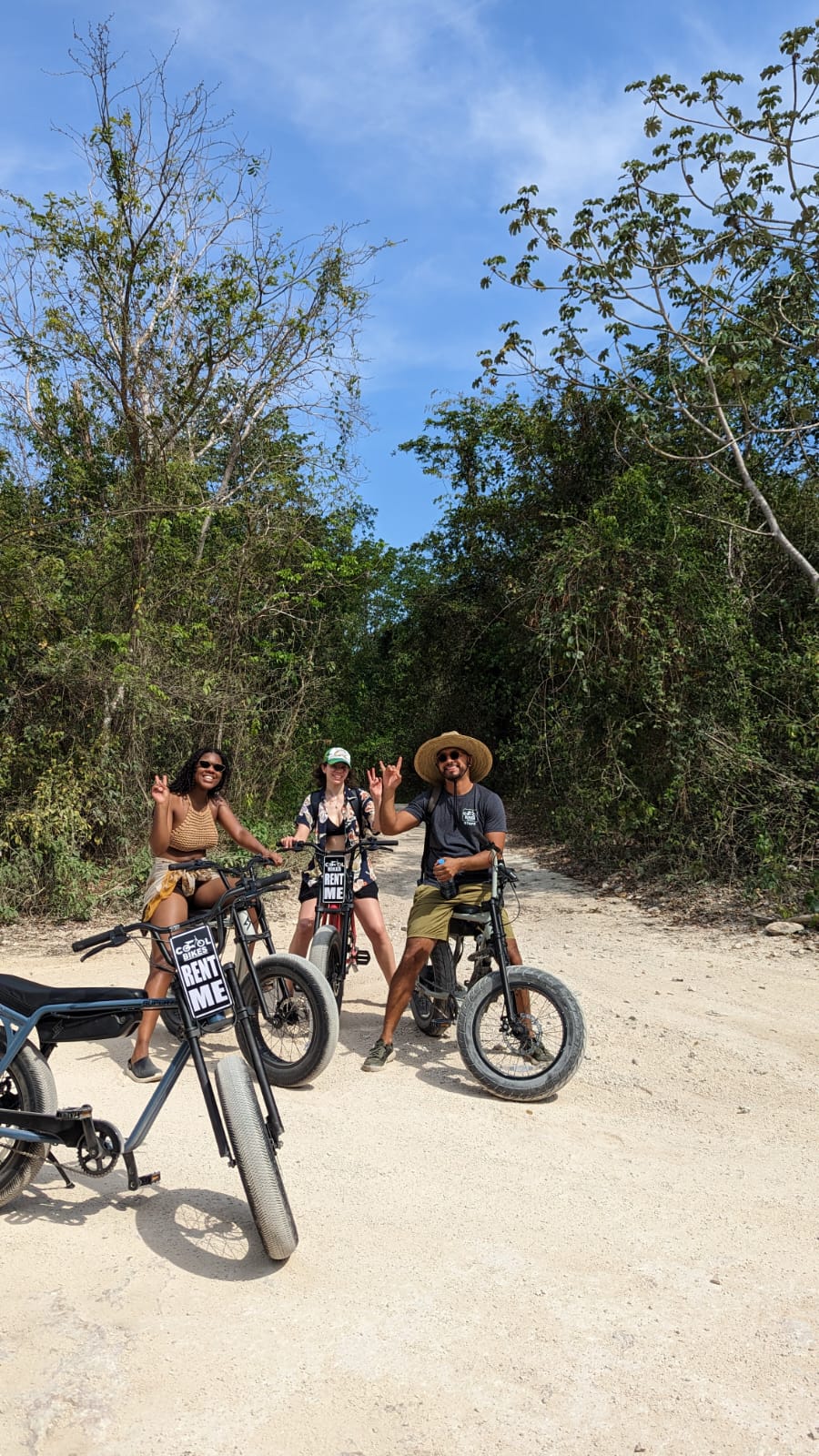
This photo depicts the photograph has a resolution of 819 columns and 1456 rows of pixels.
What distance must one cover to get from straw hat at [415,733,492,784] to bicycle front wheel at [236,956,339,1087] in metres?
1.24

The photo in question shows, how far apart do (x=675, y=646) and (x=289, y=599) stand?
19.4ft

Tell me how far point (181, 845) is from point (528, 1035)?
2.04m

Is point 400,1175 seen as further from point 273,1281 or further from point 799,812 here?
point 799,812

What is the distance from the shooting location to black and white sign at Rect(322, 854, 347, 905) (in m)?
5.57

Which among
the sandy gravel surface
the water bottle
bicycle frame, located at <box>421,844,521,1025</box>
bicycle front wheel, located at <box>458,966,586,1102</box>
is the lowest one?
the sandy gravel surface

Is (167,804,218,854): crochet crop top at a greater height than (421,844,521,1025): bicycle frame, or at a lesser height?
greater

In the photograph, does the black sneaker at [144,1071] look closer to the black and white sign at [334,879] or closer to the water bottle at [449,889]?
the black and white sign at [334,879]

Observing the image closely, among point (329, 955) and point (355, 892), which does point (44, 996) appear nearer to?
point (329, 955)

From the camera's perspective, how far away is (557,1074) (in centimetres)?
451

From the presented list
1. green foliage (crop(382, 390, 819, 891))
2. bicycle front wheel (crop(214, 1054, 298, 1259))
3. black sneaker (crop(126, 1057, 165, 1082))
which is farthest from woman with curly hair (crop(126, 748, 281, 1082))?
green foliage (crop(382, 390, 819, 891))

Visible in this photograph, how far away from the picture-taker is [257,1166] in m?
3.04

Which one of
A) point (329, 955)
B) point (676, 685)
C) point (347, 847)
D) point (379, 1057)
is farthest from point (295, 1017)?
point (676, 685)

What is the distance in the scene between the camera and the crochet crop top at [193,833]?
5.27 meters

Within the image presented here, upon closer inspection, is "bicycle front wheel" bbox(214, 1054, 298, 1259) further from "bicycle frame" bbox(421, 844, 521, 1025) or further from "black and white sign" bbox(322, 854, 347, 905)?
"black and white sign" bbox(322, 854, 347, 905)
